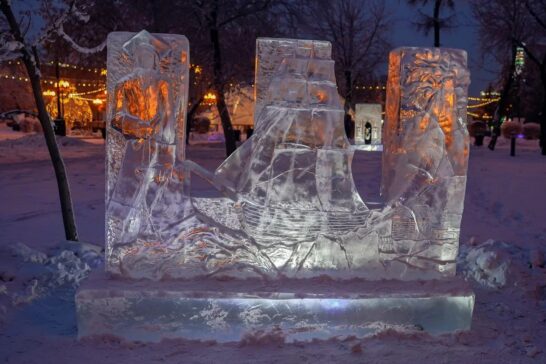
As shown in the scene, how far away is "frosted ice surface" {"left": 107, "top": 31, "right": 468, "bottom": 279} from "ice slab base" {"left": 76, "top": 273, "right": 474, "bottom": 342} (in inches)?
10.8

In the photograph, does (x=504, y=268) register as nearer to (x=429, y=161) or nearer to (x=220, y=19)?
(x=429, y=161)

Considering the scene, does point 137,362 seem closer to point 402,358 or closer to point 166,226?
point 166,226

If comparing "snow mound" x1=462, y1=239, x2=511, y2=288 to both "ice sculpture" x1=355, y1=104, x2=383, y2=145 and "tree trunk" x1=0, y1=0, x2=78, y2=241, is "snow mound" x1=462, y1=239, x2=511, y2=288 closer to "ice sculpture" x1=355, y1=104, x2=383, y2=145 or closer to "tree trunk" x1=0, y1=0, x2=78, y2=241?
"tree trunk" x1=0, y1=0, x2=78, y2=241

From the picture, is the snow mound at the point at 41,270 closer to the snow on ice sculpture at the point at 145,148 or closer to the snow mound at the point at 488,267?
the snow on ice sculpture at the point at 145,148

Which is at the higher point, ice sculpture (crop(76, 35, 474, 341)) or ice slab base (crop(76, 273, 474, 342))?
ice sculpture (crop(76, 35, 474, 341))

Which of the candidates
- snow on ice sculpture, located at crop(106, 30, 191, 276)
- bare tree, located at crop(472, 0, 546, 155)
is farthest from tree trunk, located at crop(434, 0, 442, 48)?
snow on ice sculpture, located at crop(106, 30, 191, 276)

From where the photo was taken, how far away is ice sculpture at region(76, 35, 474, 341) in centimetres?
459

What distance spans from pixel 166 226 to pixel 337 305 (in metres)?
1.59

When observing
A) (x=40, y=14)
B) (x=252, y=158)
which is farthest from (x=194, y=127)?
(x=252, y=158)

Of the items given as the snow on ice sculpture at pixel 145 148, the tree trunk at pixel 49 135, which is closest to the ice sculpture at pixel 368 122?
the tree trunk at pixel 49 135

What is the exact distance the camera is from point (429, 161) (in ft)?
16.3

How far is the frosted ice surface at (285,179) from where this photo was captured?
4.72 m

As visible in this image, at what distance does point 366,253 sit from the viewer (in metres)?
4.95

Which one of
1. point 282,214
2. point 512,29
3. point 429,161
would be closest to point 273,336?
point 282,214
